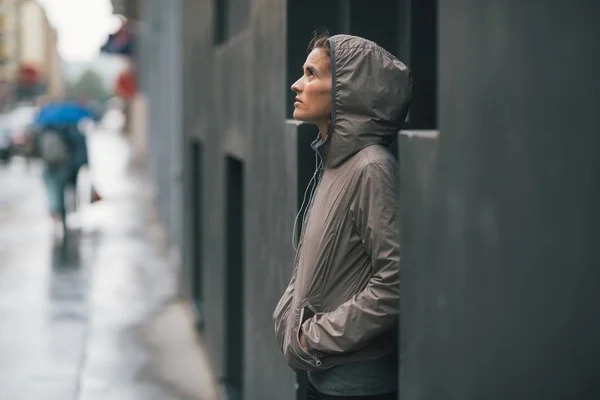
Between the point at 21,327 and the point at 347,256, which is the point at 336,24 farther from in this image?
the point at 21,327

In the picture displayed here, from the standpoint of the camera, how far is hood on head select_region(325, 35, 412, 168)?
3.24 m

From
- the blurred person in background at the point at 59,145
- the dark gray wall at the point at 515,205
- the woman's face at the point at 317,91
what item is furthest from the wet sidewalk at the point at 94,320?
the dark gray wall at the point at 515,205

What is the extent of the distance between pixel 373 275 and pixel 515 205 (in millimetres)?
1036

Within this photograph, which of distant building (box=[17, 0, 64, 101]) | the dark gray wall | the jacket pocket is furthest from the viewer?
distant building (box=[17, 0, 64, 101])

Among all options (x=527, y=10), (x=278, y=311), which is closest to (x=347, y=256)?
(x=278, y=311)

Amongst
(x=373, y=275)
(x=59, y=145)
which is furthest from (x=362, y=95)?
(x=59, y=145)

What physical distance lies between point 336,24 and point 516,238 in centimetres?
281

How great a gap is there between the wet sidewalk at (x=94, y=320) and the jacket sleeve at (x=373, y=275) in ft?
15.7

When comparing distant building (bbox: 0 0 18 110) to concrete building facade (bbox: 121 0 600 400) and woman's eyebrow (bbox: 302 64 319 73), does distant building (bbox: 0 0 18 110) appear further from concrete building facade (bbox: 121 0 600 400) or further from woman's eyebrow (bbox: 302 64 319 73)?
woman's eyebrow (bbox: 302 64 319 73)

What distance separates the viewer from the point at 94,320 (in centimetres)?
1064

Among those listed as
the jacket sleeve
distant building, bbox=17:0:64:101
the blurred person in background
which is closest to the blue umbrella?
the blurred person in background

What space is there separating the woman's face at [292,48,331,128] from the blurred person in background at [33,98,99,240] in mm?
12241

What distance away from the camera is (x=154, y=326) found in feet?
34.1

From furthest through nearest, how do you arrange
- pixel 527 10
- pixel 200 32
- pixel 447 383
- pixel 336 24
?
pixel 200 32 → pixel 336 24 → pixel 447 383 → pixel 527 10
